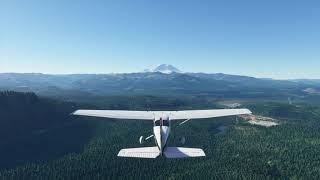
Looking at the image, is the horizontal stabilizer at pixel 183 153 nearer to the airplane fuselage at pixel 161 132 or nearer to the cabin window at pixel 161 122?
the airplane fuselage at pixel 161 132

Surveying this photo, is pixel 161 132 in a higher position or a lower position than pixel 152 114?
lower

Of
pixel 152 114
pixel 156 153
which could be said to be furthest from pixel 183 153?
pixel 152 114

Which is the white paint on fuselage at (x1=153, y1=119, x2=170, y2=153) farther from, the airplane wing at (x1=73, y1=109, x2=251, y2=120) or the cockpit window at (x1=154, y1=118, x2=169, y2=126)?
the airplane wing at (x1=73, y1=109, x2=251, y2=120)

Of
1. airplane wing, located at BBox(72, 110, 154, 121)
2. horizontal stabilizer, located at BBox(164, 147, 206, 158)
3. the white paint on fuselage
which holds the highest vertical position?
airplane wing, located at BBox(72, 110, 154, 121)

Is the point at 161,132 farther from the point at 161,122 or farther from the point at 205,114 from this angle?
the point at 205,114

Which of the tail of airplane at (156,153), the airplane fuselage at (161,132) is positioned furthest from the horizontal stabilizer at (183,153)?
the airplane fuselage at (161,132)

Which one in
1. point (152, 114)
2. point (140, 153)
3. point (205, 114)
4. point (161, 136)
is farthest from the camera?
point (205, 114)

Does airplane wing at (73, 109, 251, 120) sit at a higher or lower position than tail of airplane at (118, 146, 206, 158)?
higher

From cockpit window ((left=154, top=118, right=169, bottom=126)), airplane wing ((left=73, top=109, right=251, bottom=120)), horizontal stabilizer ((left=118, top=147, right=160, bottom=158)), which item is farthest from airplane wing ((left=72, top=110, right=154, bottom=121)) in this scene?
horizontal stabilizer ((left=118, top=147, right=160, bottom=158))

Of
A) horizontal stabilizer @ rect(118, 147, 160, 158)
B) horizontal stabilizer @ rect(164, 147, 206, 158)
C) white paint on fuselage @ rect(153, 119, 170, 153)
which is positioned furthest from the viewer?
white paint on fuselage @ rect(153, 119, 170, 153)

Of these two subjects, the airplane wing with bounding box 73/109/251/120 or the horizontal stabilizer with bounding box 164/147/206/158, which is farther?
the airplane wing with bounding box 73/109/251/120

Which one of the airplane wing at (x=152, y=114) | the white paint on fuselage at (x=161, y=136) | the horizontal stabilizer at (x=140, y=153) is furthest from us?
the airplane wing at (x=152, y=114)

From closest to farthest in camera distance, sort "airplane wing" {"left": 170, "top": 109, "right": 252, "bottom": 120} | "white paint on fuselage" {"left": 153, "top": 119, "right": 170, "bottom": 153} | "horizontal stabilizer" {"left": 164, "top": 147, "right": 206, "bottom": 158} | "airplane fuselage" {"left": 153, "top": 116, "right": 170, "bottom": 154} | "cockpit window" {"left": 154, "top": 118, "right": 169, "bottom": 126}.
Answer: "horizontal stabilizer" {"left": 164, "top": 147, "right": 206, "bottom": 158} → "white paint on fuselage" {"left": 153, "top": 119, "right": 170, "bottom": 153} → "airplane fuselage" {"left": 153, "top": 116, "right": 170, "bottom": 154} → "cockpit window" {"left": 154, "top": 118, "right": 169, "bottom": 126} → "airplane wing" {"left": 170, "top": 109, "right": 252, "bottom": 120}
